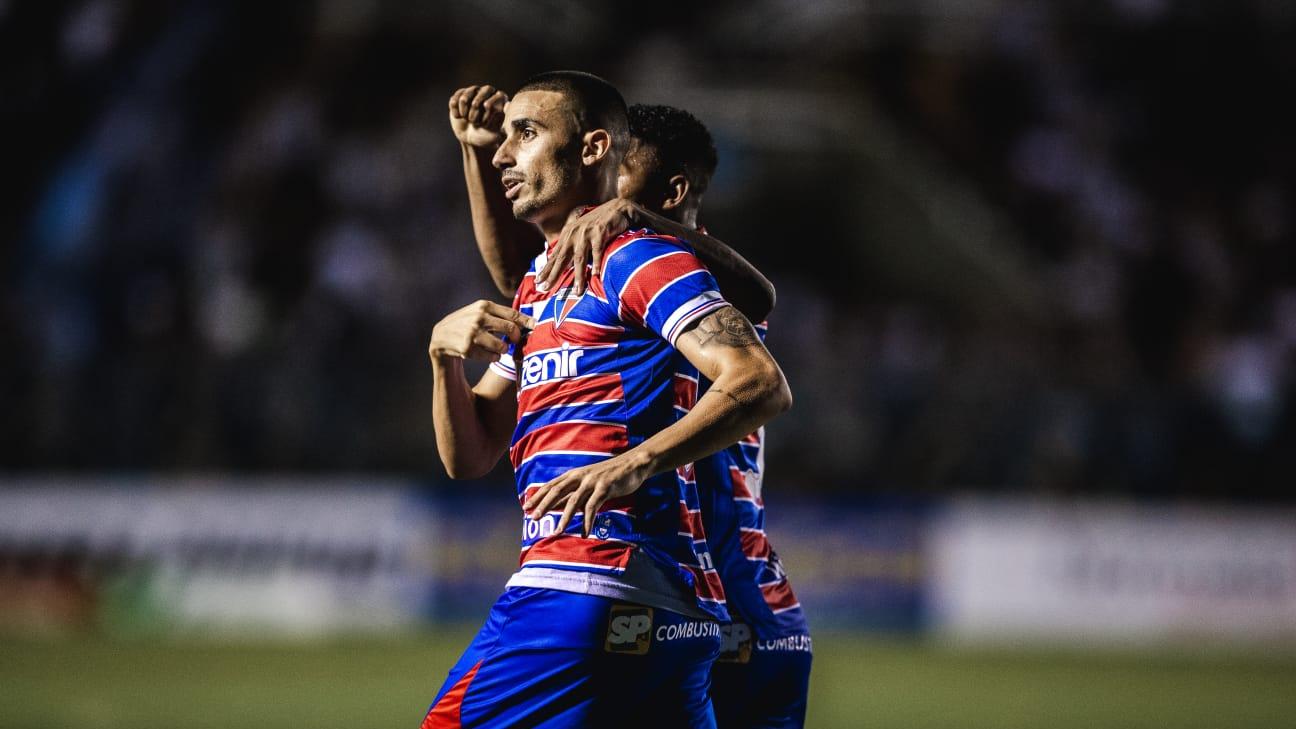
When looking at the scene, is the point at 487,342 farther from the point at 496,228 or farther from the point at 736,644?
the point at 736,644

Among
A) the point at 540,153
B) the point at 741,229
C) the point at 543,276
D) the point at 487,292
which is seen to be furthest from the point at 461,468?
the point at 741,229

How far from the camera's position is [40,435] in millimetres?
15133

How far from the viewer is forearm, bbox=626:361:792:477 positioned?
3.69m

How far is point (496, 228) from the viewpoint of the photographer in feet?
17.6

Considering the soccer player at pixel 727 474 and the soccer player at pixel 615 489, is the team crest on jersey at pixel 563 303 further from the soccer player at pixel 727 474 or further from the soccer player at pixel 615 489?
the soccer player at pixel 727 474

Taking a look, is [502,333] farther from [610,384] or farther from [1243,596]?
[1243,596]

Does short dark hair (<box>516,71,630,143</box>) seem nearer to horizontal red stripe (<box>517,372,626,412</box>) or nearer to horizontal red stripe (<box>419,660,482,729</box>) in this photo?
horizontal red stripe (<box>517,372,626,412</box>)

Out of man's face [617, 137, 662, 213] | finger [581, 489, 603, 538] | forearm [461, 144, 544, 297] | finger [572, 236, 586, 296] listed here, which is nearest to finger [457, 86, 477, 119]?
forearm [461, 144, 544, 297]

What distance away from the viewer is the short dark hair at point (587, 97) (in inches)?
171

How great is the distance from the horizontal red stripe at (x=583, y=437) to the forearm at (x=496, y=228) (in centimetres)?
128

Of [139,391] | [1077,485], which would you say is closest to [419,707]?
[139,391]

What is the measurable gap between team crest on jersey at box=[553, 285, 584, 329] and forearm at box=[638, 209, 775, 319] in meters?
0.56

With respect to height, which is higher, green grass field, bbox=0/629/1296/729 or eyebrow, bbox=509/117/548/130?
eyebrow, bbox=509/117/548/130

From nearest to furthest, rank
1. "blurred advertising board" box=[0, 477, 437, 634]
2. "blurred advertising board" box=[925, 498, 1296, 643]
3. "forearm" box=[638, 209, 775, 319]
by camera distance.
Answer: "forearm" box=[638, 209, 775, 319] → "blurred advertising board" box=[0, 477, 437, 634] → "blurred advertising board" box=[925, 498, 1296, 643]
